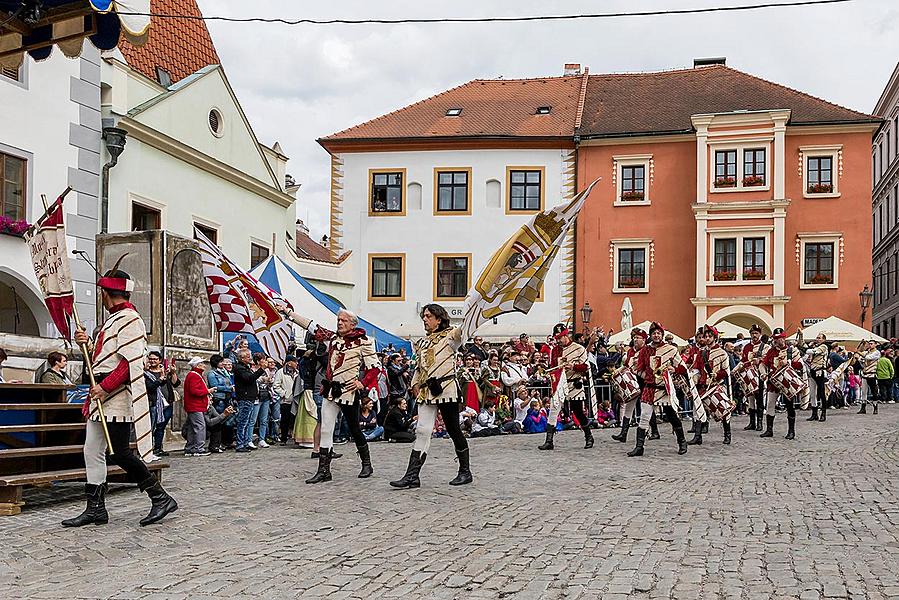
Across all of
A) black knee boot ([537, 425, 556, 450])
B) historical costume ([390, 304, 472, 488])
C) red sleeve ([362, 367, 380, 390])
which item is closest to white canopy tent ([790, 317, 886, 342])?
black knee boot ([537, 425, 556, 450])

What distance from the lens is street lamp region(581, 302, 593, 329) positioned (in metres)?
38.1

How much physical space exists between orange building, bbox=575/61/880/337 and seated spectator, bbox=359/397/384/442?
23.0 m

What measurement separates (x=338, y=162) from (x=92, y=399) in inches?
1359

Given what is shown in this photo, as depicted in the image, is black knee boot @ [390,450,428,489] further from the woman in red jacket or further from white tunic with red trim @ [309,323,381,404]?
the woman in red jacket

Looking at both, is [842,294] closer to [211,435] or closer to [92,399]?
[211,435]

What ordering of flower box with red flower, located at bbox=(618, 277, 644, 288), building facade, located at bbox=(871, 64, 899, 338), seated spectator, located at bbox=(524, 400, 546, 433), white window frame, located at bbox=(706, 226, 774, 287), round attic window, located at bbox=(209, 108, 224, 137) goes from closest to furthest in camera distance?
seated spectator, located at bbox=(524, 400, 546, 433) < round attic window, located at bbox=(209, 108, 224, 137) < white window frame, located at bbox=(706, 226, 774, 287) < flower box with red flower, located at bbox=(618, 277, 644, 288) < building facade, located at bbox=(871, 64, 899, 338)

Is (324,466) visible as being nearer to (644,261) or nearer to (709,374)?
(709,374)

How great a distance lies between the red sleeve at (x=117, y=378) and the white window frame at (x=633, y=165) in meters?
34.1

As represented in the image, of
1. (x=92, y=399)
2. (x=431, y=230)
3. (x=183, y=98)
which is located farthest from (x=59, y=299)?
(x=431, y=230)

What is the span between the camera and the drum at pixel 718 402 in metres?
16.4

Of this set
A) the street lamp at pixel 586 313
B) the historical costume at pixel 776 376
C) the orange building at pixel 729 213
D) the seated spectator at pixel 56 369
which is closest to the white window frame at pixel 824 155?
the orange building at pixel 729 213

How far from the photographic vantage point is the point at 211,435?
15.8 meters

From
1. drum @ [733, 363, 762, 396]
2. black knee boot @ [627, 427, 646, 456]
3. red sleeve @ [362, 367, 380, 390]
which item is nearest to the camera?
red sleeve @ [362, 367, 380, 390]

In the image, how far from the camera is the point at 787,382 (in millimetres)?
17578
